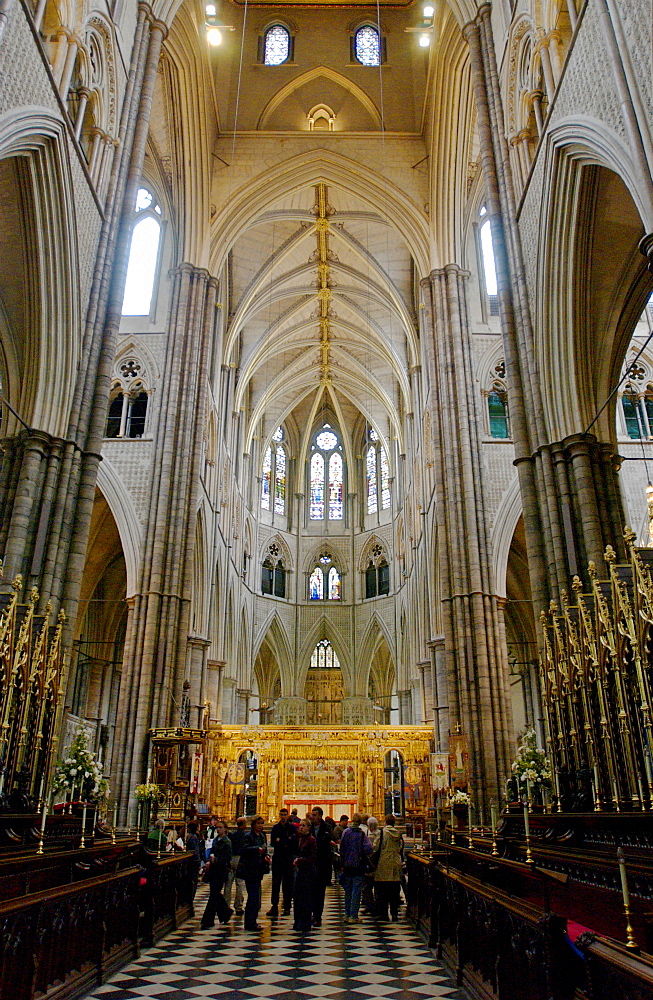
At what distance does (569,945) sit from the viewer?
3.31m

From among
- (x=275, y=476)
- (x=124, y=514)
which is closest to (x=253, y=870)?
(x=124, y=514)

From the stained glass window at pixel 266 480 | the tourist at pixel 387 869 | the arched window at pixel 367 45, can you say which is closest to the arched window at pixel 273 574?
the stained glass window at pixel 266 480

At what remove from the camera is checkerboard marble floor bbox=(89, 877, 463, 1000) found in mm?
5648

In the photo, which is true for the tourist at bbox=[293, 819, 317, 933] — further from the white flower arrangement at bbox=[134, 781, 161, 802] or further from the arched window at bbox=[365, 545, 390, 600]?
the arched window at bbox=[365, 545, 390, 600]

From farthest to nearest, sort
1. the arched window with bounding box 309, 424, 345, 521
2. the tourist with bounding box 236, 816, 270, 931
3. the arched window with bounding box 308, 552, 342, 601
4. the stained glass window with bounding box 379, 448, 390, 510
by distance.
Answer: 1. the arched window with bounding box 309, 424, 345, 521
2. the arched window with bounding box 308, 552, 342, 601
3. the stained glass window with bounding box 379, 448, 390, 510
4. the tourist with bounding box 236, 816, 270, 931

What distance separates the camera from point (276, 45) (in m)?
25.5

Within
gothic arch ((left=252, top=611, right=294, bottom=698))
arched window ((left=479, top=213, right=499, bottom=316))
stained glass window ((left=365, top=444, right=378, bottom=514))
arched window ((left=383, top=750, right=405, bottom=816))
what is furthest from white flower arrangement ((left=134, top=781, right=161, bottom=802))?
stained glass window ((left=365, top=444, right=378, bottom=514))

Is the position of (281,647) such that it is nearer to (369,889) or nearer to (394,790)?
(394,790)

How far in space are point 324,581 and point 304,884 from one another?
31.4m

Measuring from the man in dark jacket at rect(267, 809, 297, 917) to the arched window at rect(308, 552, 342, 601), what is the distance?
2924 cm

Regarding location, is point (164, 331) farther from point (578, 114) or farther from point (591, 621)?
point (591, 621)

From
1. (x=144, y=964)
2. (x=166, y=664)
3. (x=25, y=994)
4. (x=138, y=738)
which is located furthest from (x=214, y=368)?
(x=25, y=994)

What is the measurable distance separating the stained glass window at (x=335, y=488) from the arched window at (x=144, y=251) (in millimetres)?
19646

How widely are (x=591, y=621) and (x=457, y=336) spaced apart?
546 inches
